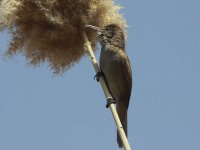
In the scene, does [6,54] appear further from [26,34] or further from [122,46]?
[122,46]

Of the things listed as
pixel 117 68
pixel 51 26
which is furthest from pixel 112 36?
pixel 51 26

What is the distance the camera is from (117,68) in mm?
4543

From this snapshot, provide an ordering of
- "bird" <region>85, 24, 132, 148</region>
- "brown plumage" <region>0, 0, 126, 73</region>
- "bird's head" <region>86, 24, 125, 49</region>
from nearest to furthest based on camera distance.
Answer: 1. "brown plumage" <region>0, 0, 126, 73</region>
2. "bird's head" <region>86, 24, 125, 49</region>
3. "bird" <region>85, 24, 132, 148</region>

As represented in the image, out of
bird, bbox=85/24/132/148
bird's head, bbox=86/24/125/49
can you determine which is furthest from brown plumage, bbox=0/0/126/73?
bird, bbox=85/24/132/148

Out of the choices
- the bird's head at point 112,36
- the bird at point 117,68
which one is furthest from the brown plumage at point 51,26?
the bird at point 117,68

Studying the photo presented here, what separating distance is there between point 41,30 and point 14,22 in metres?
0.21

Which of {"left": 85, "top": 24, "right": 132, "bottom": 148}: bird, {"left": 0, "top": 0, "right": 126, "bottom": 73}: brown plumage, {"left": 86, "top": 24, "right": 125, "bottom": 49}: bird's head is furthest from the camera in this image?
{"left": 85, "top": 24, "right": 132, "bottom": 148}: bird

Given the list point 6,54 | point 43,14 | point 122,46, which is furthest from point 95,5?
point 122,46

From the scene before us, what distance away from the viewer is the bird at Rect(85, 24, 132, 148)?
441cm

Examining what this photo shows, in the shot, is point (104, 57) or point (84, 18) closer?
point (84, 18)

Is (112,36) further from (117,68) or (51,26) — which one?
(51,26)

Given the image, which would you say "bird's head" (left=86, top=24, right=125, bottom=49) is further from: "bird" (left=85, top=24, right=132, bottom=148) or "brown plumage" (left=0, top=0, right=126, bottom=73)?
"brown plumage" (left=0, top=0, right=126, bottom=73)

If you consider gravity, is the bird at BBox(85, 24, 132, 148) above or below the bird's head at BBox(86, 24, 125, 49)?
below

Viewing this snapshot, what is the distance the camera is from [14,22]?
3408 millimetres
